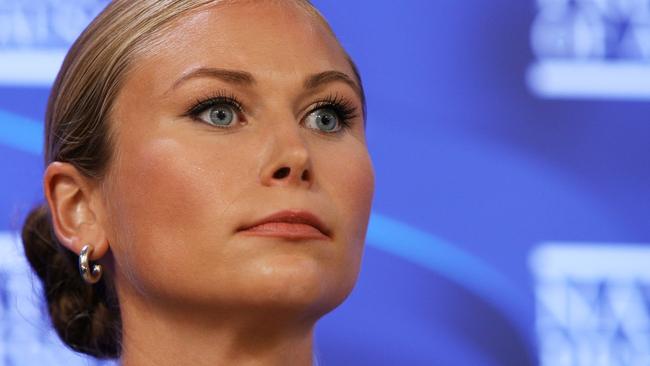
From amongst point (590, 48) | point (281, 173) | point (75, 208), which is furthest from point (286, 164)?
point (590, 48)

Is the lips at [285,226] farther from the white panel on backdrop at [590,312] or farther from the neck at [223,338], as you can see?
the white panel on backdrop at [590,312]

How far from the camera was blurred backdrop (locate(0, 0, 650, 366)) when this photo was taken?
73.9 inches

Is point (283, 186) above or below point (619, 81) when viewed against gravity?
below

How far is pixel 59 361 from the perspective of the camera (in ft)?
6.06

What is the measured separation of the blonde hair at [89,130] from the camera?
56.4 inches

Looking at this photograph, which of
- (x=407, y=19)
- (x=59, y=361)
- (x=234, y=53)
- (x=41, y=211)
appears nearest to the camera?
(x=234, y=53)

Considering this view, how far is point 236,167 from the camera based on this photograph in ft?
4.20

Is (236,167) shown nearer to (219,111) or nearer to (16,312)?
(219,111)

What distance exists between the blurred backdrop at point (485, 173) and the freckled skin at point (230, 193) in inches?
19.2

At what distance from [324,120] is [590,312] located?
2.34 feet

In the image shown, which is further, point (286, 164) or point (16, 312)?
point (16, 312)

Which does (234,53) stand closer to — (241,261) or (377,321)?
(241,261)

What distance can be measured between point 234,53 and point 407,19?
0.68 metres

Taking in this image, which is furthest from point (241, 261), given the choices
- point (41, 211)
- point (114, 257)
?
point (41, 211)
